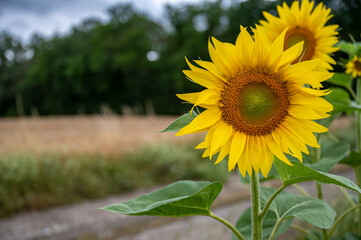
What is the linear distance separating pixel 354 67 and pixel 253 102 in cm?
73

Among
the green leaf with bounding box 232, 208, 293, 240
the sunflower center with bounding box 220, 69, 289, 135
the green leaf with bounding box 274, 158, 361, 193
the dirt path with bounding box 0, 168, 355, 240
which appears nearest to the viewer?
the green leaf with bounding box 274, 158, 361, 193

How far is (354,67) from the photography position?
138 centimetres

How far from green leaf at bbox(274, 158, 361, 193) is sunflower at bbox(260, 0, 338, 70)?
51 centimetres

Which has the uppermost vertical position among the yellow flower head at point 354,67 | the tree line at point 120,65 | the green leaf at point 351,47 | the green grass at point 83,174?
the tree line at point 120,65

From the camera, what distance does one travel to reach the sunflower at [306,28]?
1.20 metres

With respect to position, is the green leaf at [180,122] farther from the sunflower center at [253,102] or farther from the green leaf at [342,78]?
the green leaf at [342,78]

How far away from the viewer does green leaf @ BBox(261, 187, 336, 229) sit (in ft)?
3.06

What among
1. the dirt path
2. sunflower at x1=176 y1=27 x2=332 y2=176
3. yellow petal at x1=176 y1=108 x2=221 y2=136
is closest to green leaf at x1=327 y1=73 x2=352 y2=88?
sunflower at x1=176 y1=27 x2=332 y2=176

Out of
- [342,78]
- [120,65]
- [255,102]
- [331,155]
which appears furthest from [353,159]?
[120,65]

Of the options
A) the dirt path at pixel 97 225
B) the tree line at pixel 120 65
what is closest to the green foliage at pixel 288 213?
the dirt path at pixel 97 225

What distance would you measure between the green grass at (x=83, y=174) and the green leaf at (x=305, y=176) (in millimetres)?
3664

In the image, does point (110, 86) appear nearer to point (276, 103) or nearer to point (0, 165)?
point (0, 165)

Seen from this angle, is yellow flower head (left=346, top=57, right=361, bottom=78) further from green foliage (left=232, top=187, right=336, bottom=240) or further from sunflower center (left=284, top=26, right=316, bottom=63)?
green foliage (left=232, top=187, right=336, bottom=240)

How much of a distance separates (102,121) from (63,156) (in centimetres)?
115
